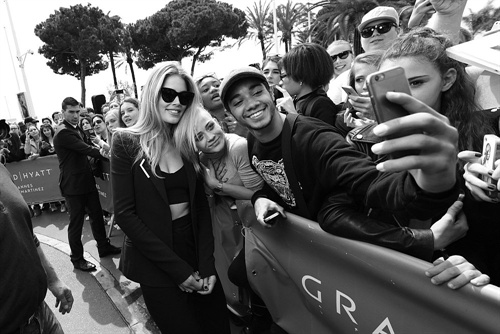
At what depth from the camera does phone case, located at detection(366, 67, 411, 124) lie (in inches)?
31.2

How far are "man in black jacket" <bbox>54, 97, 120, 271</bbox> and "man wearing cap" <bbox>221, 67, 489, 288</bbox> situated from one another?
11.8 ft

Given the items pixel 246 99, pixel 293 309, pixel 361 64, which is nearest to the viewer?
pixel 246 99

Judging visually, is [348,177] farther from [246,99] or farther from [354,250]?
[246,99]

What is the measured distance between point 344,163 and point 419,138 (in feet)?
2.08

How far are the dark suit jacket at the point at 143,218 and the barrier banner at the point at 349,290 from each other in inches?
22.2

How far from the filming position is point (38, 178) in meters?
8.05

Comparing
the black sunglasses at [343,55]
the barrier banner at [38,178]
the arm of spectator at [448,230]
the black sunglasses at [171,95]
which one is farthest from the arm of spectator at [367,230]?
the barrier banner at [38,178]

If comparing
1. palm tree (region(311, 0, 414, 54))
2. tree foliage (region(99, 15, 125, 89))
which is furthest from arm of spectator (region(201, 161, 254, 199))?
tree foliage (region(99, 15, 125, 89))

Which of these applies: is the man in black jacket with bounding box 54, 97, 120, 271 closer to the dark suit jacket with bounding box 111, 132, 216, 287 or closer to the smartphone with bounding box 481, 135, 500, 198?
the dark suit jacket with bounding box 111, 132, 216, 287

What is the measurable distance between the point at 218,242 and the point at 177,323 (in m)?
0.92

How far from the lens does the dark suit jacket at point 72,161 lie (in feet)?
16.1

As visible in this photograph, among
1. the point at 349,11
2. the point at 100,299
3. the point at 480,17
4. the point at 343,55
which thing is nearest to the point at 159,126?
the point at 100,299

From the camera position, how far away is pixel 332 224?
1586 mm

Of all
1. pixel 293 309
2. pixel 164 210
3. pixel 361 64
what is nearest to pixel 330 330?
pixel 293 309
